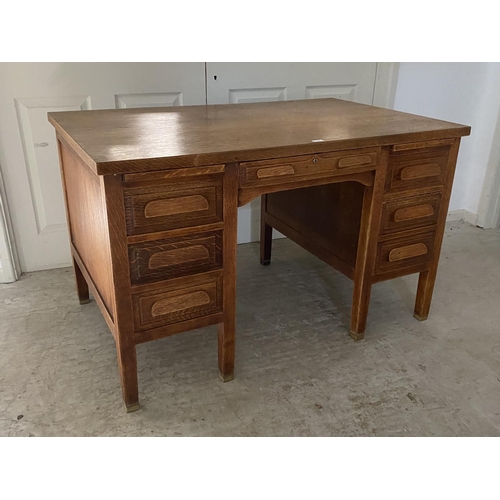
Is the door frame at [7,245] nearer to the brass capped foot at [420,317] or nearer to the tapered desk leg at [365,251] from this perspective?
the tapered desk leg at [365,251]

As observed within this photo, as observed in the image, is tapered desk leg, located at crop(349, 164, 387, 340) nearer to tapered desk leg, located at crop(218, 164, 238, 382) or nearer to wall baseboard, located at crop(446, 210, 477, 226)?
tapered desk leg, located at crop(218, 164, 238, 382)

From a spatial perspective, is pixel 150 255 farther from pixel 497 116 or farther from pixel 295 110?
pixel 497 116

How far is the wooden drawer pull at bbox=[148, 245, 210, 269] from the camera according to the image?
125cm

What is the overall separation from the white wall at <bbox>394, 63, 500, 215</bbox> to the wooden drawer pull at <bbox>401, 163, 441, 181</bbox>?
3.24 ft

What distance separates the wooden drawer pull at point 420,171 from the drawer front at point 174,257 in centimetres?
63

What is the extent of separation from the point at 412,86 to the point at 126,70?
54.0 inches

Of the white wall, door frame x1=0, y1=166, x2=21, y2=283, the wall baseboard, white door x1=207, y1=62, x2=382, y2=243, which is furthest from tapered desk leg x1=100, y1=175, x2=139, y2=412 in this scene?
A: the wall baseboard

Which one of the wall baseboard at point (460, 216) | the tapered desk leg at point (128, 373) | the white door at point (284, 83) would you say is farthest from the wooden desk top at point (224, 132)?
the wall baseboard at point (460, 216)

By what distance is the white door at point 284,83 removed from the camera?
83.6 inches

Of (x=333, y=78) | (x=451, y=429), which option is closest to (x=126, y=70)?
(x=333, y=78)

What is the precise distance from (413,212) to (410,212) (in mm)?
13

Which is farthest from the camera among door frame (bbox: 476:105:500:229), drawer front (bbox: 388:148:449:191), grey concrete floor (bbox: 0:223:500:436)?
door frame (bbox: 476:105:500:229)

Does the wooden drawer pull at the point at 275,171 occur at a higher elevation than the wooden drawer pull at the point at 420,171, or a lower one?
higher

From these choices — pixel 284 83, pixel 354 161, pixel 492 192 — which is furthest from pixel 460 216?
pixel 354 161
